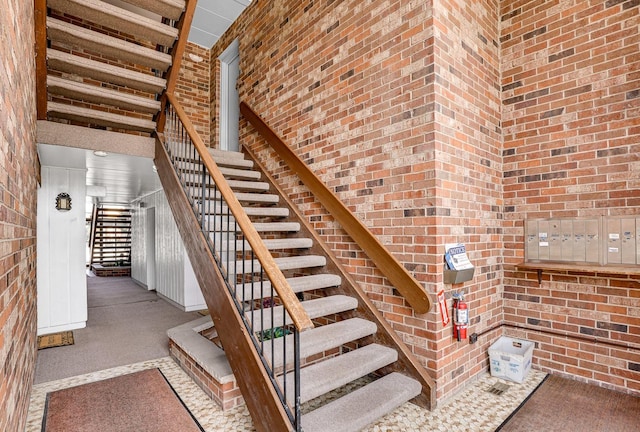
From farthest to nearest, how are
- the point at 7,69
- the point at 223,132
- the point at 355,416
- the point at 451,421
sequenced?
1. the point at 223,132
2. the point at 451,421
3. the point at 355,416
4. the point at 7,69

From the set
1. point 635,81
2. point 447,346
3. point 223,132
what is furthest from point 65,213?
point 635,81

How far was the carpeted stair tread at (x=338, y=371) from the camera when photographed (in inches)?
78.6

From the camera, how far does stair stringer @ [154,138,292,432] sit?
74.7 inches

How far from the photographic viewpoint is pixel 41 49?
2557 mm

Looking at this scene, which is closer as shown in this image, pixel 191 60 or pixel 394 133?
pixel 394 133

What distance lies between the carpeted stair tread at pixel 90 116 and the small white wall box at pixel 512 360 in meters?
3.95

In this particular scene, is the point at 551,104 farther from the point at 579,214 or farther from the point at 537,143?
the point at 579,214

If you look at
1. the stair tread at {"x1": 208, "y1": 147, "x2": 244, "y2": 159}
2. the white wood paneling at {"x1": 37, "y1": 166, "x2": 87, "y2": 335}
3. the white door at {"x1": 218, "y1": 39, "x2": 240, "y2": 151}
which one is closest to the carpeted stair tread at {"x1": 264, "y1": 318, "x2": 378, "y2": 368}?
the stair tread at {"x1": 208, "y1": 147, "x2": 244, "y2": 159}

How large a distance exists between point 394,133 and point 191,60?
15.4 feet

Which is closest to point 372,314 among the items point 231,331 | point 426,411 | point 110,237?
point 426,411

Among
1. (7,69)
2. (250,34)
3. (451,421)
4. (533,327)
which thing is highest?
(250,34)

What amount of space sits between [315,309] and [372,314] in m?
0.48

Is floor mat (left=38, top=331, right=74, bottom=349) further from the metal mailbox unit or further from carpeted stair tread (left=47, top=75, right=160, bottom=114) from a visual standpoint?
the metal mailbox unit

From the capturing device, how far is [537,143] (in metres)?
2.80
